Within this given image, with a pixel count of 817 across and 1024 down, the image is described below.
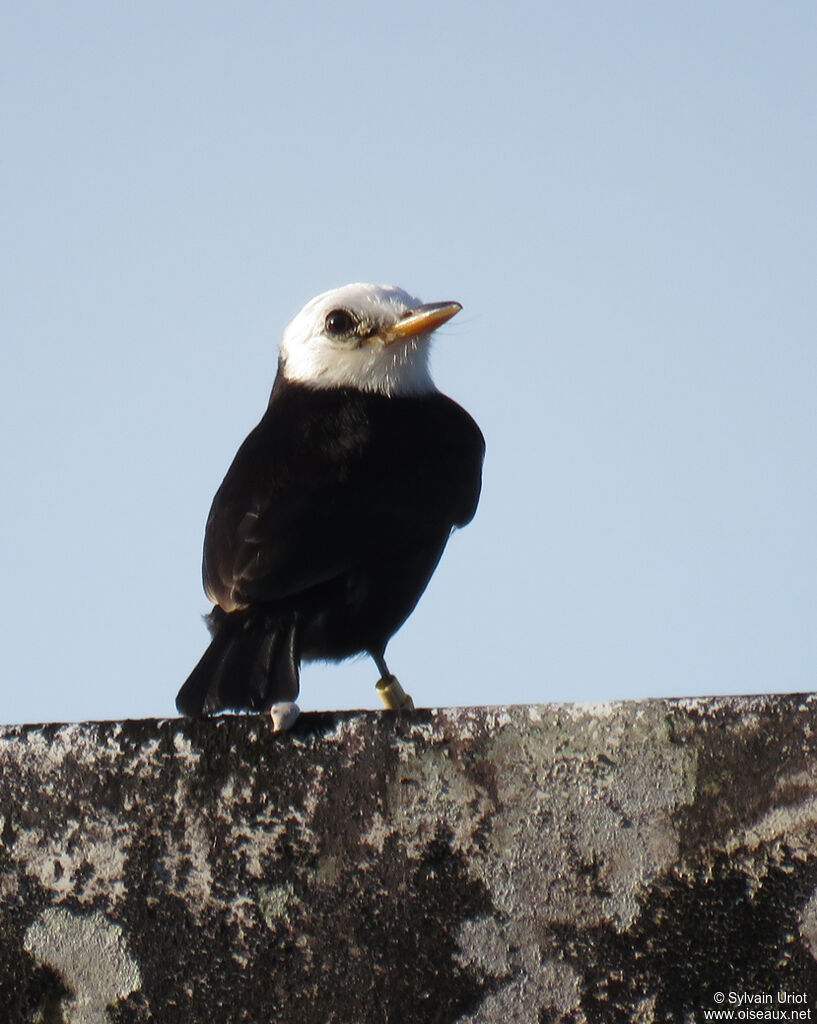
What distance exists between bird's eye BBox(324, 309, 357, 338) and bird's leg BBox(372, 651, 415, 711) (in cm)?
126

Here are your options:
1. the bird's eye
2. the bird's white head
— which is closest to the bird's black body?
the bird's white head

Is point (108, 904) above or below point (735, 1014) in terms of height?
above

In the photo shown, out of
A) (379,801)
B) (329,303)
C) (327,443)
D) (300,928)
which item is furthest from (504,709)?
(329,303)

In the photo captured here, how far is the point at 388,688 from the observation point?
389 cm

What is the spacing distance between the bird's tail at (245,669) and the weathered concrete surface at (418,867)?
1082 millimetres

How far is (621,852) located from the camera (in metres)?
1.79

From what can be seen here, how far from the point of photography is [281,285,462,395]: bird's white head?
452 cm

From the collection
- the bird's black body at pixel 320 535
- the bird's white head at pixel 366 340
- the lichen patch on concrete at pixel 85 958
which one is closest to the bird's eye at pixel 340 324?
the bird's white head at pixel 366 340

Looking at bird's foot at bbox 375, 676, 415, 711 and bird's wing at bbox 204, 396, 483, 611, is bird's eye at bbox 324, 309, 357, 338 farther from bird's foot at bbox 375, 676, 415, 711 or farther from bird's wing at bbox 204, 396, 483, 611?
bird's foot at bbox 375, 676, 415, 711

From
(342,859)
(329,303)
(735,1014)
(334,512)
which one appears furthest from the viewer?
(329,303)

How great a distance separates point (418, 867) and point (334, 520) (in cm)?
177

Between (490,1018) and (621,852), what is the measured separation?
0.87ft

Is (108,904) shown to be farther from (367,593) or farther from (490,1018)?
(367,593)

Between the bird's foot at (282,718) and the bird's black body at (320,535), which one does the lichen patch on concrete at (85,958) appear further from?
the bird's black body at (320,535)
